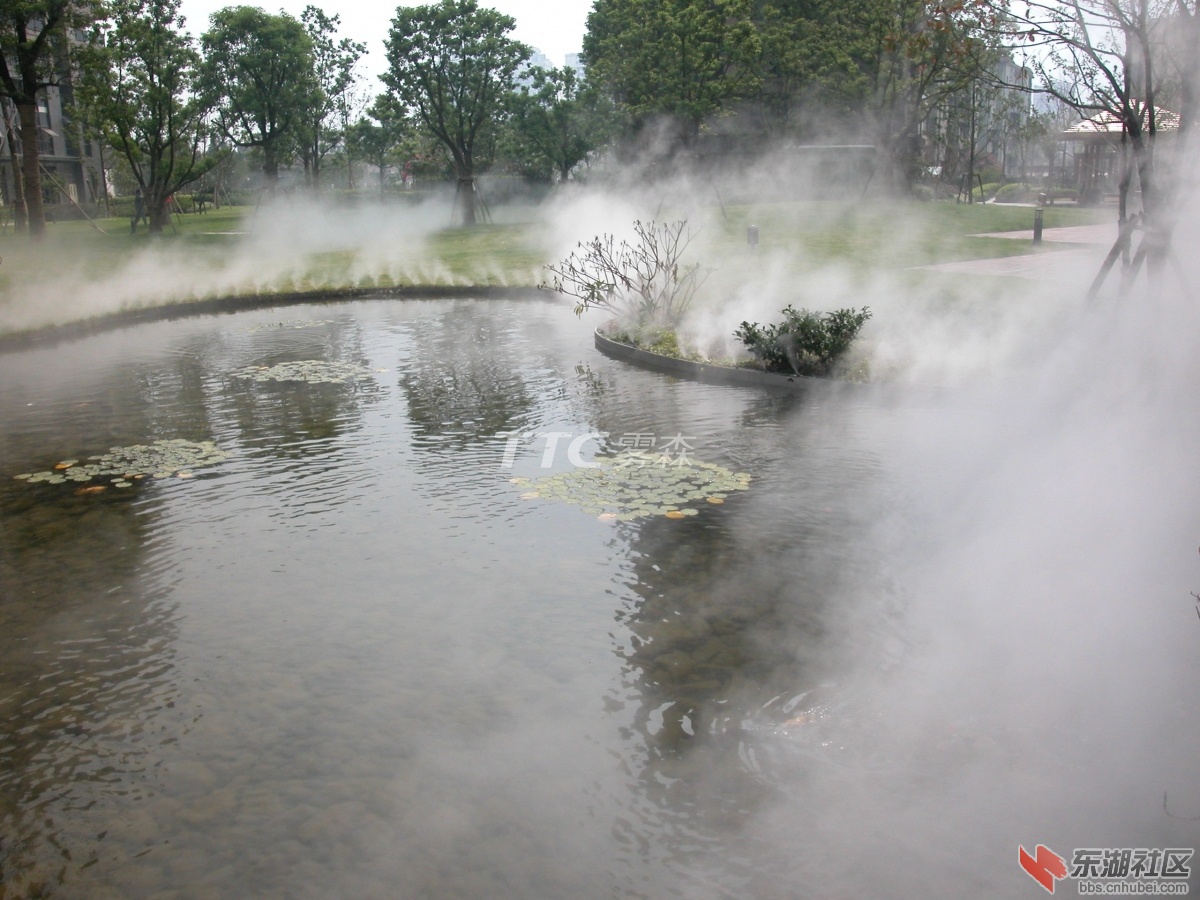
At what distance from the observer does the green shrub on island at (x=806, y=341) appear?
35.6 ft

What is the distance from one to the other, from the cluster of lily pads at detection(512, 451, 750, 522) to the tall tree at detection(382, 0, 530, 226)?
101 feet

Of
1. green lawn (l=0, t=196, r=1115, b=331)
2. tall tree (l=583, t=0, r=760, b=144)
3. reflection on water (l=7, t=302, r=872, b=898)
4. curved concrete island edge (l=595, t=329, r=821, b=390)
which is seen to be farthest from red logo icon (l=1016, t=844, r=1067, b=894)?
tall tree (l=583, t=0, r=760, b=144)

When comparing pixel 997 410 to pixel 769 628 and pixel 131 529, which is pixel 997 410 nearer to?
pixel 769 628

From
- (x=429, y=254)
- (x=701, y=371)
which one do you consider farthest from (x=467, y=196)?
(x=701, y=371)

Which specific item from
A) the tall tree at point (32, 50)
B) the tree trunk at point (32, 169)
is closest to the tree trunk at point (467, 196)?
the tall tree at point (32, 50)

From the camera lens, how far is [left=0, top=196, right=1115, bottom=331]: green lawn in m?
19.7

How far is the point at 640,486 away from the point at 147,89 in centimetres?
2896

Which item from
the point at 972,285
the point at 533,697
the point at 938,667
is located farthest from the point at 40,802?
the point at 972,285

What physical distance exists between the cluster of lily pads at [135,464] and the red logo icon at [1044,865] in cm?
675

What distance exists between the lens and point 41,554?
6.52 metres

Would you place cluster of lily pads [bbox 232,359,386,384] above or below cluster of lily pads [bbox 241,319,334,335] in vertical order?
below

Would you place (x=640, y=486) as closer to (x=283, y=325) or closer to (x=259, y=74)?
(x=283, y=325)

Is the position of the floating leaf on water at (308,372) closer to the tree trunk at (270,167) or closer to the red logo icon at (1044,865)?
the red logo icon at (1044,865)

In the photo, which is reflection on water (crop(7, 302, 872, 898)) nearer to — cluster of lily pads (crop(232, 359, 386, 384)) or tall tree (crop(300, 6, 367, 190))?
cluster of lily pads (crop(232, 359, 386, 384))
